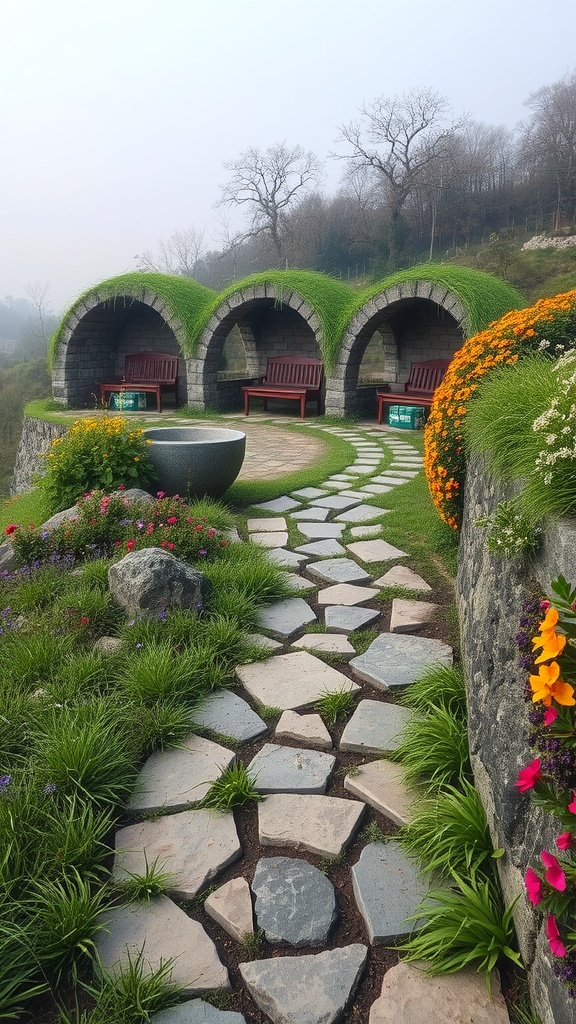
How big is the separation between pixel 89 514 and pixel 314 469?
11.6 feet

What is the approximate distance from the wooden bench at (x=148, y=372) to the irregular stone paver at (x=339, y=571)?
11057 millimetres

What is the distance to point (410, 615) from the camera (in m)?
3.60

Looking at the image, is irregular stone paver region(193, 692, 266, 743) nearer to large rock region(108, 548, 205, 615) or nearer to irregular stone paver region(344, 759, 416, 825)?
irregular stone paver region(344, 759, 416, 825)

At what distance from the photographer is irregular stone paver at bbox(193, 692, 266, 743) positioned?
2.59m

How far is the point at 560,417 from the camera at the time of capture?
1.88 metres

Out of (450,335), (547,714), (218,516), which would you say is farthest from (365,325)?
(547,714)

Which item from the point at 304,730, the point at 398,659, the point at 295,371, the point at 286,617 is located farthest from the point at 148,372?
the point at 304,730

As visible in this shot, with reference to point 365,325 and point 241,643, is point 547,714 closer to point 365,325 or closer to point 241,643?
point 241,643

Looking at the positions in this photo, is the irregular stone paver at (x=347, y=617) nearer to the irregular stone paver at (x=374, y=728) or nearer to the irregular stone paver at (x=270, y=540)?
the irregular stone paver at (x=374, y=728)

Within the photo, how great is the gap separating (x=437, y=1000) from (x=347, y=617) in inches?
85.5

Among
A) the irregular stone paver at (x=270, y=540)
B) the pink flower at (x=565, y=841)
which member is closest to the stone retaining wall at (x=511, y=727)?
the pink flower at (x=565, y=841)

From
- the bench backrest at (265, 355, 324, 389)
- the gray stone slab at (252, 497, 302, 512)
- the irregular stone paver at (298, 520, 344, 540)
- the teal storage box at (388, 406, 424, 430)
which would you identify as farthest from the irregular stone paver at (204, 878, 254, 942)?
the bench backrest at (265, 355, 324, 389)

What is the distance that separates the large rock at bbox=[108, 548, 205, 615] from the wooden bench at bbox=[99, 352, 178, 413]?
11.7 m

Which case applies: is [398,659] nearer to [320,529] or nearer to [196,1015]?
[196,1015]
